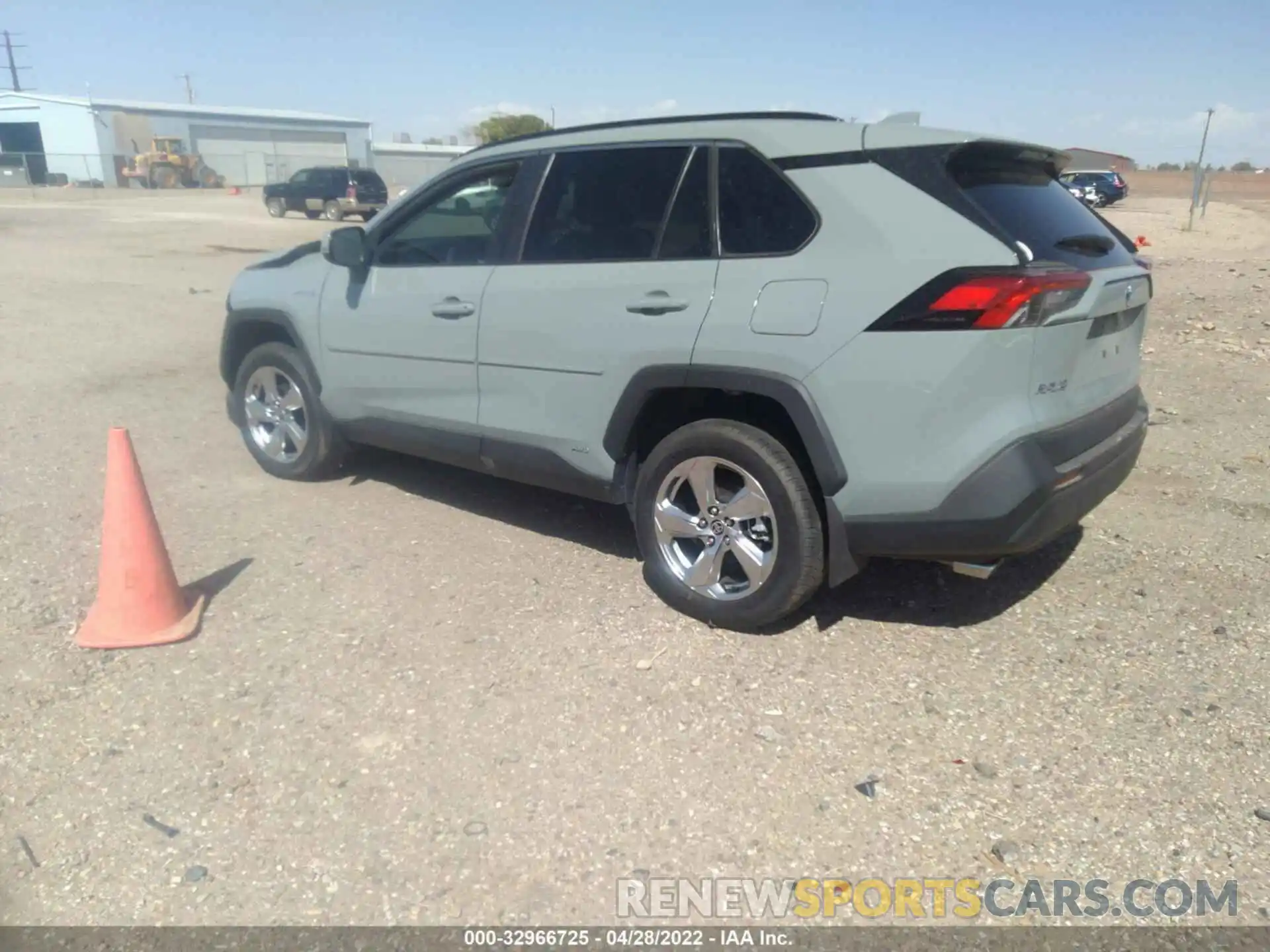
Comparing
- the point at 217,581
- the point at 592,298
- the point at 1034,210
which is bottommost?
the point at 217,581

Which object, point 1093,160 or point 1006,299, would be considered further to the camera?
point 1093,160

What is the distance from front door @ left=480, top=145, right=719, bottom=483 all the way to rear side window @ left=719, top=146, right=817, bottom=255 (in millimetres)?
85

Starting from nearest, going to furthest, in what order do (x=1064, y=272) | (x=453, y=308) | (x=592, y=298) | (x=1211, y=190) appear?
(x=1064, y=272) < (x=592, y=298) < (x=453, y=308) < (x=1211, y=190)

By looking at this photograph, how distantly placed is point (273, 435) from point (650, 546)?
275cm

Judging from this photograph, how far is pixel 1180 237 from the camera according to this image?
24.0m

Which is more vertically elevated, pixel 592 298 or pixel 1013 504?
pixel 592 298

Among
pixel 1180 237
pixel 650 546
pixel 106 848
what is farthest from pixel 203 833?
pixel 1180 237

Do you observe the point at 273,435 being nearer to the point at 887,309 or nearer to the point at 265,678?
the point at 265,678

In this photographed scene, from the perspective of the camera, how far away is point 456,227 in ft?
15.1

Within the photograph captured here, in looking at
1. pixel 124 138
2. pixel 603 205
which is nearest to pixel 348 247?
pixel 603 205

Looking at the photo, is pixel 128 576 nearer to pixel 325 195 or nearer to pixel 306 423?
pixel 306 423

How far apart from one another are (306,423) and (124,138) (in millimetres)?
63791

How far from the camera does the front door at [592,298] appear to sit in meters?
3.72

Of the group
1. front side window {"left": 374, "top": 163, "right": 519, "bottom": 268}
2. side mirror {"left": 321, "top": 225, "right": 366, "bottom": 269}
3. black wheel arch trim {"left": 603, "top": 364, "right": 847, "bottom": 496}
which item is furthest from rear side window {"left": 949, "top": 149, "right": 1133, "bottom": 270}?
side mirror {"left": 321, "top": 225, "right": 366, "bottom": 269}
